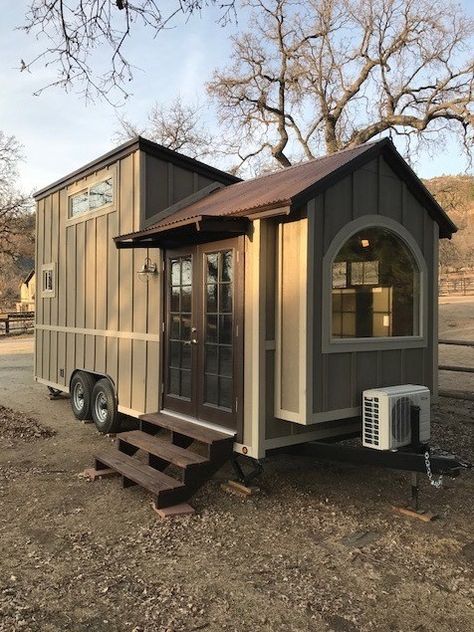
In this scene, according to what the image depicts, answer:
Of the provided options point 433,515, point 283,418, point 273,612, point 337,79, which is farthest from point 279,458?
point 337,79

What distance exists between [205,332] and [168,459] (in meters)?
1.26

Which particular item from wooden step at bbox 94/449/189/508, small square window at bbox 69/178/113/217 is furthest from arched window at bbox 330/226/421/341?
small square window at bbox 69/178/113/217

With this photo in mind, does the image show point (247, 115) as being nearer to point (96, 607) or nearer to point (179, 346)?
point (179, 346)

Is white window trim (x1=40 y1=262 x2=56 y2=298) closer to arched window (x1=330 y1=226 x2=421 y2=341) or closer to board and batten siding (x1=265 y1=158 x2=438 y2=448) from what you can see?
board and batten siding (x1=265 y1=158 x2=438 y2=448)

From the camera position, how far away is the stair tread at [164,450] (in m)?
4.36

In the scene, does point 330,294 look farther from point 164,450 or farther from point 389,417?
point 164,450

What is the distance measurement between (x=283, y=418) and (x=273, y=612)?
1686mm

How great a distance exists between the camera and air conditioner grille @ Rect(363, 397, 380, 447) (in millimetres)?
4172

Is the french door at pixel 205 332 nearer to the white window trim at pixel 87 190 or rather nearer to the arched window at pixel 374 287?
the arched window at pixel 374 287

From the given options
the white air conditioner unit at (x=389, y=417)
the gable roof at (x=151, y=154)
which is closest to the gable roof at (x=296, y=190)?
the gable roof at (x=151, y=154)

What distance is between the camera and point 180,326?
5.45 metres

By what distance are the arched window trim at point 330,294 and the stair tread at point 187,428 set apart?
121 centimetres

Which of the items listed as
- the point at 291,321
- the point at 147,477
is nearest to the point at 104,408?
the point at 147,477

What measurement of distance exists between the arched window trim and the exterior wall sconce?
89.8 inches
